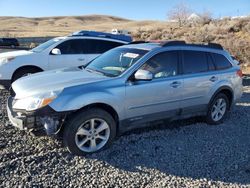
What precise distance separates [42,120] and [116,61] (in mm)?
1837

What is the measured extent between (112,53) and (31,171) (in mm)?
2846

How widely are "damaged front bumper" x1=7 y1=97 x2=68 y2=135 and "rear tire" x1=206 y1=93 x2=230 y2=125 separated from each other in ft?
10.7

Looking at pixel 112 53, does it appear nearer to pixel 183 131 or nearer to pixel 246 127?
pixel 183 131

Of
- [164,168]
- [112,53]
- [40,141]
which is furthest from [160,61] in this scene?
[40,141]

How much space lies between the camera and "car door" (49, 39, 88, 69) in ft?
33.6

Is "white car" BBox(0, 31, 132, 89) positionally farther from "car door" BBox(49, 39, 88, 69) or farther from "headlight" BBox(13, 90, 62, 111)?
"headlight" BBox(13, 90, 62, 111)

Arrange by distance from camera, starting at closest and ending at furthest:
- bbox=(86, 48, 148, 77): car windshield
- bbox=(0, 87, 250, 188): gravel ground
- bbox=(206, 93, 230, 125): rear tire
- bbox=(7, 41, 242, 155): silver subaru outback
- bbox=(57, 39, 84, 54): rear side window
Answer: bbox=(0, 87, 250, 188): gravel ground → bbox=(7, 41, 242, 155): silver subaru outback → bbox=(86, 48, 148, 77): car windshield → bbox=(206, 93, 230, 125): rear tire → bbox=(57, 39, 84, 54): rear side window

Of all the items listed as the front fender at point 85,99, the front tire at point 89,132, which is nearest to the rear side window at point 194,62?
the front fender at point 85,99

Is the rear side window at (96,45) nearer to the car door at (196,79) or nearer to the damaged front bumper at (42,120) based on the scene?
the car door at (196,79)

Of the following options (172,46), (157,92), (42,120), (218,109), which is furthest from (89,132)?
(218,109)

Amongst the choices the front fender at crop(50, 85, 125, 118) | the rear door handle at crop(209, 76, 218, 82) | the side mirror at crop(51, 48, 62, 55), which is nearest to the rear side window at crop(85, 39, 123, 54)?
the side mirror at crop(51, 48, 62, 55)

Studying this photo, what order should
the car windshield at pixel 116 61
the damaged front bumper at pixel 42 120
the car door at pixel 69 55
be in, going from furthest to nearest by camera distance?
the car door at pixel 69 55 → the car windshield at pixel 116 61 → the damaged front bumper at pixel 42 120

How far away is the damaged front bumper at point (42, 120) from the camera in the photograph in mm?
4992

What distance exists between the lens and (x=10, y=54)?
991cm
